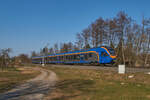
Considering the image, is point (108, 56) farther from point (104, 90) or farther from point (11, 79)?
point (104, 90)

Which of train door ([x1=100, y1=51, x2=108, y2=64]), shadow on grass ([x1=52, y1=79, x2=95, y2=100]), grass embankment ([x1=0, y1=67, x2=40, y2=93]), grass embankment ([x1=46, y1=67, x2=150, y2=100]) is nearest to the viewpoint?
grass embankment ([x1=46, y1=67, x2=150, y2=100])

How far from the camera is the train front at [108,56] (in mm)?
28728

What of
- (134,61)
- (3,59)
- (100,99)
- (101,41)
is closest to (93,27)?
(101,41)

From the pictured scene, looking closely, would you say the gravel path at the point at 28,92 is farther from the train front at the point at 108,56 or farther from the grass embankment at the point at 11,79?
the train front at the point at 108,56

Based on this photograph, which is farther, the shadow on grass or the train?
the train

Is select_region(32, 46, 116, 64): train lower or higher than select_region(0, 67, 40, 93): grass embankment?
higher

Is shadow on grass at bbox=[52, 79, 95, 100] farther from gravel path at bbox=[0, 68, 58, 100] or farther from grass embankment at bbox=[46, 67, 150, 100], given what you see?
gravel path at bbox=[0, 68, 58, 100]

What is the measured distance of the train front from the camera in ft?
94.3

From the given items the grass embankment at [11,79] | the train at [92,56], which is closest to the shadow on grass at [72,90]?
the grass embankment at [11,79]

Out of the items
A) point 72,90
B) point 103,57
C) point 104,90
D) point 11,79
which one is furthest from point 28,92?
point 103,57

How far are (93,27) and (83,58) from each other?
17359 millimetres

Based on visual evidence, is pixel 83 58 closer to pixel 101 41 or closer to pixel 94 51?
pixel 94 51

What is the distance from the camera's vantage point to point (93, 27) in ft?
164

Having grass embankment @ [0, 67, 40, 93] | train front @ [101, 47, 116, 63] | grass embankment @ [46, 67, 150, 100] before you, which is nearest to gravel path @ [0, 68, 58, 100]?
grass embankment @ [46, 67, 150, 100]
